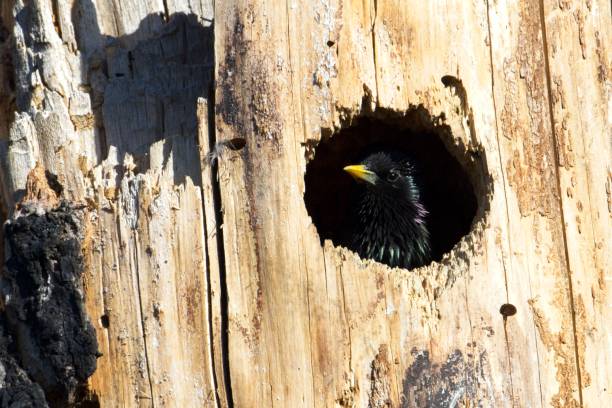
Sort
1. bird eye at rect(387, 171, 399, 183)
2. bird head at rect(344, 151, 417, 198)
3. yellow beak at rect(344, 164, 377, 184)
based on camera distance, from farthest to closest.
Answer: bird eye at rect(387, 171, 399, 183), bird head at rect(344, 151, 417, 198), yellow beak at rect(344, 164, 377, 184)

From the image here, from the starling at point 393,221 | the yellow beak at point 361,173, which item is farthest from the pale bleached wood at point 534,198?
the starling at point 393,221

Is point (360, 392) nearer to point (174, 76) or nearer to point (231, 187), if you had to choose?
point (231, 187)

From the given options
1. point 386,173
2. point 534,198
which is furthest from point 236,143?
point 386,173

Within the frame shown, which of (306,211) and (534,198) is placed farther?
(534,198)

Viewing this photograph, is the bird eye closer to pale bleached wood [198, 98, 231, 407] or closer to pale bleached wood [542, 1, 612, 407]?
pale bleached wood [542, 1, 612, 407]

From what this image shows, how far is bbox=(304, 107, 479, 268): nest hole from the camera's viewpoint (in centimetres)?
552

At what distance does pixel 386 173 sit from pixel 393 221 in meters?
0.34

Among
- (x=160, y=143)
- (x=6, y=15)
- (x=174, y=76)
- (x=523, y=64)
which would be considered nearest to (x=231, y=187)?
(x=160, y=143)

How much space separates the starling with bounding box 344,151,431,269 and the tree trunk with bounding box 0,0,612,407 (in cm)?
137

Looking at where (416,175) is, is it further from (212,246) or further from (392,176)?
(212,246)

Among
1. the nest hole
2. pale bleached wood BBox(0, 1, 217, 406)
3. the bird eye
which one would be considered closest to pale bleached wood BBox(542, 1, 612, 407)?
the nest hole

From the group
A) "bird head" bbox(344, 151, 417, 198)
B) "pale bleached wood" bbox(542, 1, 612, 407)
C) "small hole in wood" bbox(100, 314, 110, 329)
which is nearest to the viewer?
"small hole in wood" bbox(100, 314, 110, 329)

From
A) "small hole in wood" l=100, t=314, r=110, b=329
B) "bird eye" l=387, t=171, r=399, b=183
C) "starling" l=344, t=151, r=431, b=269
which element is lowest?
"small hole in wood" l=100, t=314, r=110, b=329

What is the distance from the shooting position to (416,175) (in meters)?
5.78
